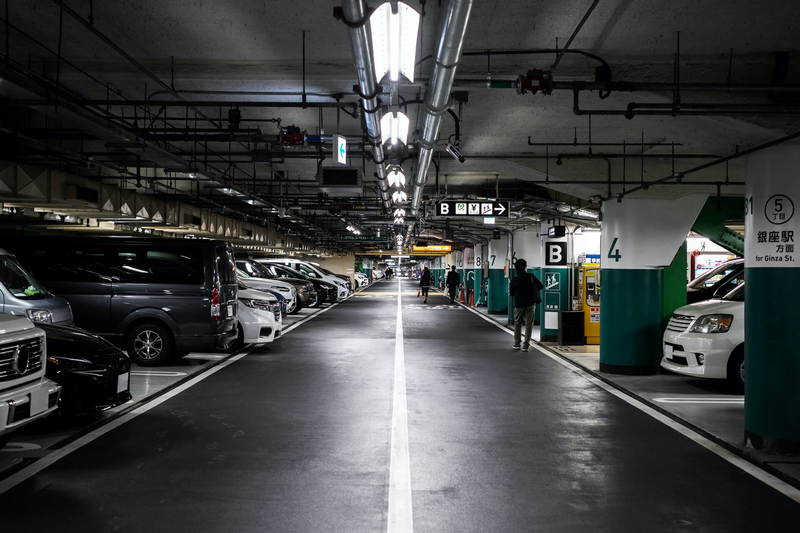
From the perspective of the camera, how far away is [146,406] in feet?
25.8

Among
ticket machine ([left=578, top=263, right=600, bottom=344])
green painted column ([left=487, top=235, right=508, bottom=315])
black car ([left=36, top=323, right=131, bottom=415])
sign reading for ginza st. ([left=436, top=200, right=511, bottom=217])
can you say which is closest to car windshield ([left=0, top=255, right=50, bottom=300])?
black car ([left=36, top=323, right=131, bottom=415])

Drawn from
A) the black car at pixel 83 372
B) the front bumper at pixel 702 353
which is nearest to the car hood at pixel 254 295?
the black car at pixel 83 372

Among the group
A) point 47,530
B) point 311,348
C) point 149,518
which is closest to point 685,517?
point 149,518

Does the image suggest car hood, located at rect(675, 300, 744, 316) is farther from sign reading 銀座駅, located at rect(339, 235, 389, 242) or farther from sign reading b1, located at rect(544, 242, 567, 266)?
sign reading 銀座駅, located at rect(339, 235, 389, 242)

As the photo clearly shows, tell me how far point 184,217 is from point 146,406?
555 inches

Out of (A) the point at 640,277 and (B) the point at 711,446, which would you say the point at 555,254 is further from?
(B) the point at 711,446

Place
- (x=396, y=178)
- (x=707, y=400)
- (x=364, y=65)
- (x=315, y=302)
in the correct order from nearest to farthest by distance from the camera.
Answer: (x=364, y=65)
(x=707, y=400)
(x=396, y=178)
(x=315, y=302)

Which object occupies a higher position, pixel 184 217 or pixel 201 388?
pixel 184 217

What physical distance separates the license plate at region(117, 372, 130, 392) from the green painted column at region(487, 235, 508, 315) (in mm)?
19183

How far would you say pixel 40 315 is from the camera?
8.99 m

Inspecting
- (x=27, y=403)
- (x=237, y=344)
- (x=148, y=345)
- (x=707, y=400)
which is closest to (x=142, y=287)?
(x=148, y=345)

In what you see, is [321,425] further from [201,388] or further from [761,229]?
[761,229]

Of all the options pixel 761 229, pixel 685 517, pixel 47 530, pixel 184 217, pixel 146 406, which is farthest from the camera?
pixel 184 217

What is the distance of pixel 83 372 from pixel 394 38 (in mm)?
4717
